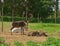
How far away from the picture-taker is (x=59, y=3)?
5034 cm

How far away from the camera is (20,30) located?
51.2 ft

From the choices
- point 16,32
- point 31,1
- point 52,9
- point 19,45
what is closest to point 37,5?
point 31,1

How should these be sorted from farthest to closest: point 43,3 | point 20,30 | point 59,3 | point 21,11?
point 59,3 → point 21,11 → point 43,3 → point 20,30

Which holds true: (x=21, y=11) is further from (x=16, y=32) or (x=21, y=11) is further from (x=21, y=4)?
(x=16, y=32)

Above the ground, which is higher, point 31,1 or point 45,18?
point 31,1

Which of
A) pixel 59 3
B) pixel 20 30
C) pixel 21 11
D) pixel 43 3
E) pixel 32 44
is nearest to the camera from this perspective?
pixel 32 44

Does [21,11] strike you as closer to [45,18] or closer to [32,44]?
[45,18]

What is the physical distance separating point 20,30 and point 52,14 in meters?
32.1

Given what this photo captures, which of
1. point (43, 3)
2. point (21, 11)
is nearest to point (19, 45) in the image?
point (43, 3)

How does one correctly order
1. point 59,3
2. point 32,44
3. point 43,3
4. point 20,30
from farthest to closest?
point 59,3, point 43,3, point 20,30, point 32,44

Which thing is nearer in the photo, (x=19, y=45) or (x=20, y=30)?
(x=19, y=45)

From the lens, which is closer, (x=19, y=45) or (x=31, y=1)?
(x=19, y=45)

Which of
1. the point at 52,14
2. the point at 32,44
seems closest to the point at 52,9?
the point at 52,14

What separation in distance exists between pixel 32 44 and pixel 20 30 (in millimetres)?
8919
